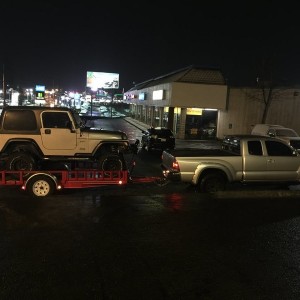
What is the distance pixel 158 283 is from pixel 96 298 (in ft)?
3.33

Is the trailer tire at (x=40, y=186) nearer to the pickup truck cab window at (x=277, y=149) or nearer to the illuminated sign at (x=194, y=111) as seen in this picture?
the pickup truck cab window at (x=277, y=149)

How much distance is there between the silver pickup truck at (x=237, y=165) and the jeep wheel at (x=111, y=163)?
146 cm

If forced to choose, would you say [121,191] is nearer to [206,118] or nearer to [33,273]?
[33,273]

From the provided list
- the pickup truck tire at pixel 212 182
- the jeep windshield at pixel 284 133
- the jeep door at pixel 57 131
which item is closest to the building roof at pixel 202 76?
the jeep windshield at pixel 284 133

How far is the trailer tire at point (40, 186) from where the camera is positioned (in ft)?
36.2

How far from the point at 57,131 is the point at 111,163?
1873mm

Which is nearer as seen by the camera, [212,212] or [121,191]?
[212,212]

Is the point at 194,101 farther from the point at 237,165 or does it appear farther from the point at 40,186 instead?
the point at 40,186

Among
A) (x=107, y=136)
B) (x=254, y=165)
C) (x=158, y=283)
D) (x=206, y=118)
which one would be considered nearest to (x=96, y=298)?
(x=158, y=283)

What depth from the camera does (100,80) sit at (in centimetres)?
7912

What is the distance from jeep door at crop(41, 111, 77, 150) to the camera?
11.6 metres

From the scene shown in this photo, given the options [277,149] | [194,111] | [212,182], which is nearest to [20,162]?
[212,182]

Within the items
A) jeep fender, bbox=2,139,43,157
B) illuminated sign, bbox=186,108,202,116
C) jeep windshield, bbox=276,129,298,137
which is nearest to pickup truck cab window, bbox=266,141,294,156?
jeep fender, bbox=2,139,43,157

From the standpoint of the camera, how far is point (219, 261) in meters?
6.84
